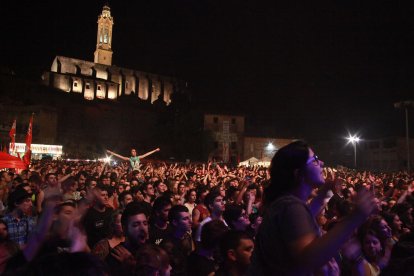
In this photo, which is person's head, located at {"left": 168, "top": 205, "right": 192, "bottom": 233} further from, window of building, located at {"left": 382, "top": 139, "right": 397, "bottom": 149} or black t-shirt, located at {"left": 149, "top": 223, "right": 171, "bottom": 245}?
window of building, located at {"left": 382, "top": 139, "right": 397, "bottom": 149}

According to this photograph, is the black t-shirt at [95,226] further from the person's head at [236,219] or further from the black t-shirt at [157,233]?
the person's head at [236,219]

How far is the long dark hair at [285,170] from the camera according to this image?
7.14 feet

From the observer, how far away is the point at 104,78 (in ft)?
270

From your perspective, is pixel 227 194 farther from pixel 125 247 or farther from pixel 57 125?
pixel 57 125

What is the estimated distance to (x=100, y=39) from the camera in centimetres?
8369

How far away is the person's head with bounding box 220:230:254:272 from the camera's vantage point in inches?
129

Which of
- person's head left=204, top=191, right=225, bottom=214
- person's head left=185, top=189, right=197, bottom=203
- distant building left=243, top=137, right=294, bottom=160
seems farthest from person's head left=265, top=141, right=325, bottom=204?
distant building left=243, top=137, right=294, bottom=160

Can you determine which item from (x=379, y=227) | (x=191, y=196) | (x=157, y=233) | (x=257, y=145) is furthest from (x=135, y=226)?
(x=257, y=145)

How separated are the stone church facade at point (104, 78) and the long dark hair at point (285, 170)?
7597cm

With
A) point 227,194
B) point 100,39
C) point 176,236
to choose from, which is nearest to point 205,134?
point 100,39

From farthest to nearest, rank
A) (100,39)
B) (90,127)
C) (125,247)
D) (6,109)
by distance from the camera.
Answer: (100,39)
(90,127)
(6,109)
(125,247)

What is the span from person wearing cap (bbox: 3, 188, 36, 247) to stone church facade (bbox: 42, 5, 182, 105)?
235 ft

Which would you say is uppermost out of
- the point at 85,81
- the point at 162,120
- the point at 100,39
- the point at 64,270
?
the point at 100,39

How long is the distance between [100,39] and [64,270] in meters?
88.4
